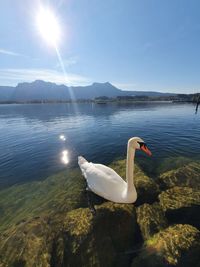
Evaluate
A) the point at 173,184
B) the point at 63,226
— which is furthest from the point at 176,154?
the point at 63,226

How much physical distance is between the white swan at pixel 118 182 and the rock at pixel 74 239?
543 mm

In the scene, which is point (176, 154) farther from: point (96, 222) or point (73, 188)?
point (96, 222)

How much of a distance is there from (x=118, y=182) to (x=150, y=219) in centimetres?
192

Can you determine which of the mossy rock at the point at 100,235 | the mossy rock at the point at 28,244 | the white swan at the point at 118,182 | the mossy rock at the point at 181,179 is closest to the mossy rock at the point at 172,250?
the mossy rock at the point at 100,235

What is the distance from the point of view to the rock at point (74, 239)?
17.4ft

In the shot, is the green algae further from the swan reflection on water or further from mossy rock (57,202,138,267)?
the swan reflection on water

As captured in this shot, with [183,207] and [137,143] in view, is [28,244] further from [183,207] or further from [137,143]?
[183,207]

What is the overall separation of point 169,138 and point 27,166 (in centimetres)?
1683

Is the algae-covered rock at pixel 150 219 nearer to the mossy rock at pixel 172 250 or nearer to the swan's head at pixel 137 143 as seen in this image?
the mossy rock at pixel 172 250

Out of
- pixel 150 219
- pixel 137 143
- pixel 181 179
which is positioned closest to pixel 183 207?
pixel 150 219

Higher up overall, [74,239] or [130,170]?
[130,170]

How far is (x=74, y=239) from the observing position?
18.8ft

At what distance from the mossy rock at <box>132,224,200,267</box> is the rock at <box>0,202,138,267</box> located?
0.73 meters

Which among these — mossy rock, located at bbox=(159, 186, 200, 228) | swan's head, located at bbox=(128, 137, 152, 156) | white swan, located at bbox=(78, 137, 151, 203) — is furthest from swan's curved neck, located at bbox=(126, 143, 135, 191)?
mossy rock, located at bbox=(159, 186, 200, 228)
